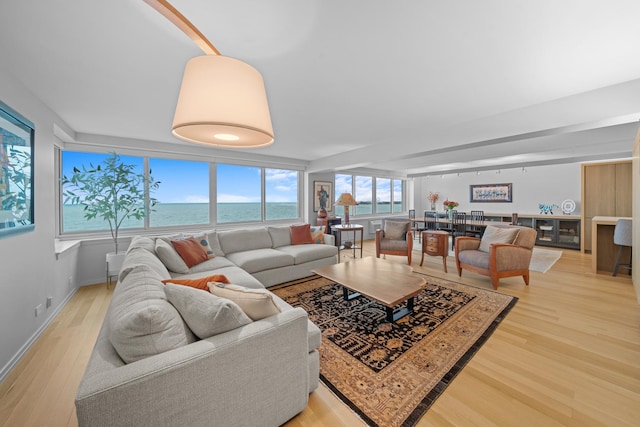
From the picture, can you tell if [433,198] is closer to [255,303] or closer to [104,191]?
[255,303]

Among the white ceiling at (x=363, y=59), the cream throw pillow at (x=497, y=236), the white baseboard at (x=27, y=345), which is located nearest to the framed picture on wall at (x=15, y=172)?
the white ceiling at (x=363, y=59)

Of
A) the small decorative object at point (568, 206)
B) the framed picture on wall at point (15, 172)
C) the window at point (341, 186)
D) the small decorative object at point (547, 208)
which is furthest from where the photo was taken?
the window at point (341, 186)

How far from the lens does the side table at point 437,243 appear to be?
444 centimetres

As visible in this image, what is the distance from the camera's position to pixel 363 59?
198 centimetres

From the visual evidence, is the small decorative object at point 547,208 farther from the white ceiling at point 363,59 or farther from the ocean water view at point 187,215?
the ocean water view at point 187,215

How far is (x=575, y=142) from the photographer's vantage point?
418 centimetres

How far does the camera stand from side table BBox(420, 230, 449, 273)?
4.44 m

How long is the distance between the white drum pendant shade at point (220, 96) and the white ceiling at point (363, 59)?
0.55 metres

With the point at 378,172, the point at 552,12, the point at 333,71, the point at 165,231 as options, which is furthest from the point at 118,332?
the point at 378,172

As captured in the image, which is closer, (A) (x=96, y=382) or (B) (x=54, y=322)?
(A) (x=96, y=382)

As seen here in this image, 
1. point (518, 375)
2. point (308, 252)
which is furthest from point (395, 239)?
point (518, 375)

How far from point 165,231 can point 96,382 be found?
4.39 meters

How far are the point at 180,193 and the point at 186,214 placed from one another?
442 mm

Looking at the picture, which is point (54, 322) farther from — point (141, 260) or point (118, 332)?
point (118, 332)
